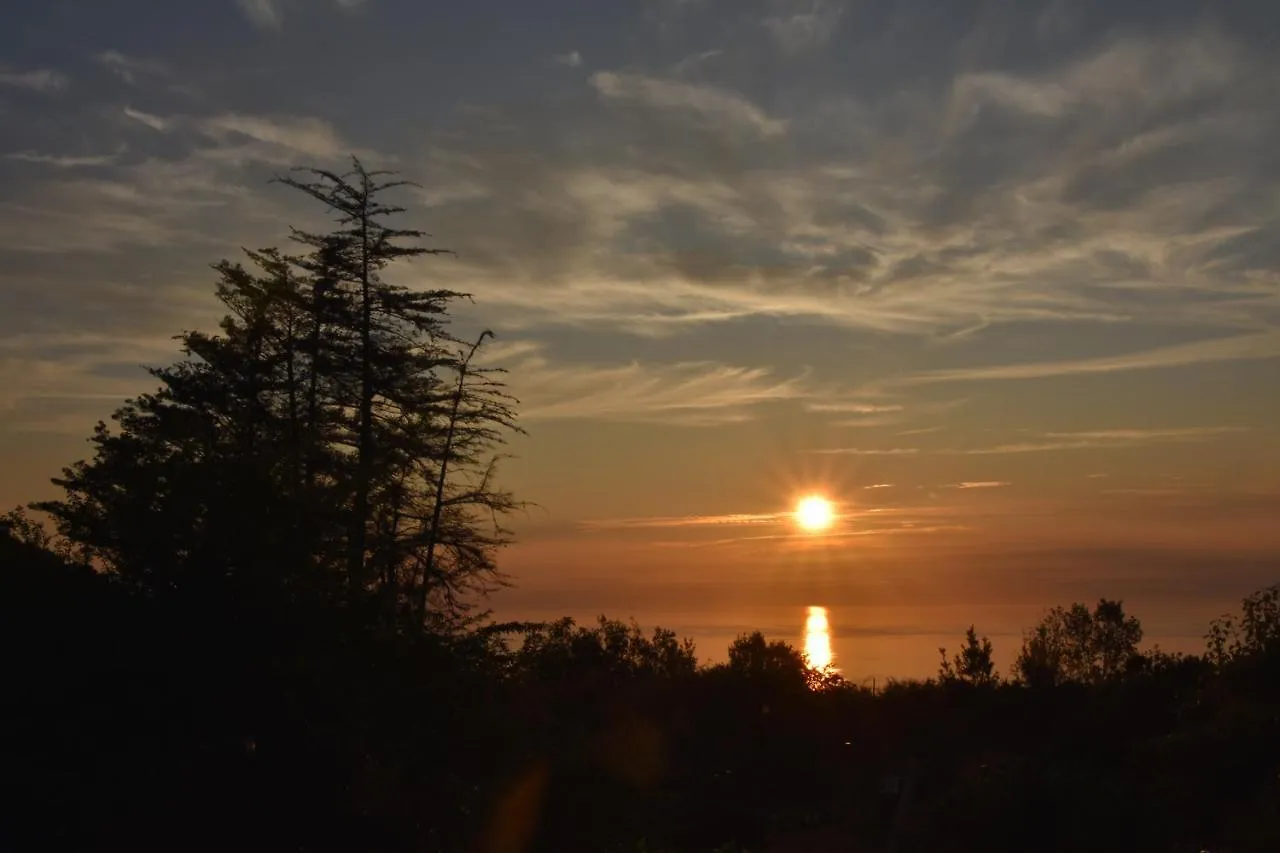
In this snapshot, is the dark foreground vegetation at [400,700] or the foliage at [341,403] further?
the foliage at [341,403]

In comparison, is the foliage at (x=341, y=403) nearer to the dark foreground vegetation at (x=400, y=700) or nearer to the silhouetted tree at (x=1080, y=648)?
the dark foreground vegetation at (x=400, y=700)

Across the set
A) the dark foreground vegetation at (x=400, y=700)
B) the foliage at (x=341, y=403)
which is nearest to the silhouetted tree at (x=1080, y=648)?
the dark foreground vegetation at (x=400, y=700)

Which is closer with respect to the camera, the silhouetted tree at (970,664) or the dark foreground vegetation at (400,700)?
the dark foreground vegetation at (400,700)

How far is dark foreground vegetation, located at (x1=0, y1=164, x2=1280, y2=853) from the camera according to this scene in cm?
1098

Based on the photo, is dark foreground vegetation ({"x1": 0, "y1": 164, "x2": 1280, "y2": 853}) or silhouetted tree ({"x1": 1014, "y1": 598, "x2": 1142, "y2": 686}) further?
silhouetted tree ({"x1": 1014, "y1": 598, "x2": 1142, "y2": 686})

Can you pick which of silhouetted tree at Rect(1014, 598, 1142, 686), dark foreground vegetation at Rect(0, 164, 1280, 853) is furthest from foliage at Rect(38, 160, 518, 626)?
silhouetted tree at Rect(1014, 598, 1142, 686)

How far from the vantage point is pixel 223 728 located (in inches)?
446

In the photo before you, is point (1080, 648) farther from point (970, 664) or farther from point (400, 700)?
point (400, 700)

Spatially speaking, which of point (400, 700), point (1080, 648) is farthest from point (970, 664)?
point (400, 700)

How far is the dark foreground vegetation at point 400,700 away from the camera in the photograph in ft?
36.0

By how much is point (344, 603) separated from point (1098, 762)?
18861mm

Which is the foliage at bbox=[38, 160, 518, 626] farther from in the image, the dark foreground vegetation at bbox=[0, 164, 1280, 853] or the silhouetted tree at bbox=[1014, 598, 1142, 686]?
the silhouetted tree at bbox=[1014, 598, 1142, 686]

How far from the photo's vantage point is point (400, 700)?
13383 mm

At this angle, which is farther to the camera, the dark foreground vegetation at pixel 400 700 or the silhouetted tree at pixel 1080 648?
the silhouetted tree at pixel 1080 648
